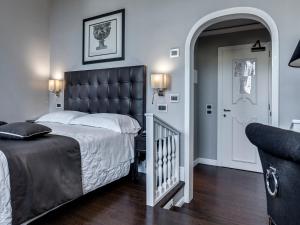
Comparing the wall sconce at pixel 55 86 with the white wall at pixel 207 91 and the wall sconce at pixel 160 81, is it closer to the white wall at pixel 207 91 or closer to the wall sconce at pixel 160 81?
the wall sconce at pixel 160 81

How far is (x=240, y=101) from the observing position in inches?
161

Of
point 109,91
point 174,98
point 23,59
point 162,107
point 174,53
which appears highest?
point 23,59

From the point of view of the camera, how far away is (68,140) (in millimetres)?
2217

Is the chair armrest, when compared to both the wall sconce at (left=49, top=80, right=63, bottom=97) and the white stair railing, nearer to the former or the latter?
the white stair railing

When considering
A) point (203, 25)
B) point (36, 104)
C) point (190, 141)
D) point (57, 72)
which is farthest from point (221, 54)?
point (36, 104)

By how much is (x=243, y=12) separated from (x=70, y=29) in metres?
2.90

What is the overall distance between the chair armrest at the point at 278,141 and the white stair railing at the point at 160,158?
120 cm

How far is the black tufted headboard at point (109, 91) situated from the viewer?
3318 millimetres

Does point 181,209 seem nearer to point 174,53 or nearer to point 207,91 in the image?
point 174,53

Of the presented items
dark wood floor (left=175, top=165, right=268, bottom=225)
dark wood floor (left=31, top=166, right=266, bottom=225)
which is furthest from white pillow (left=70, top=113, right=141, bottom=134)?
dark wood floor (left=175, top=165, right=268, bottom=225)

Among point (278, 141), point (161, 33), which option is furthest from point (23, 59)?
point (278, 141)

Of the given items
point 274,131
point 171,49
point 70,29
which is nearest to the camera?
point 274,131

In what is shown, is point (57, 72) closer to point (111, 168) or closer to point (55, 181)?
point (111, 168)

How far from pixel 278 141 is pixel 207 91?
11.7 feet
